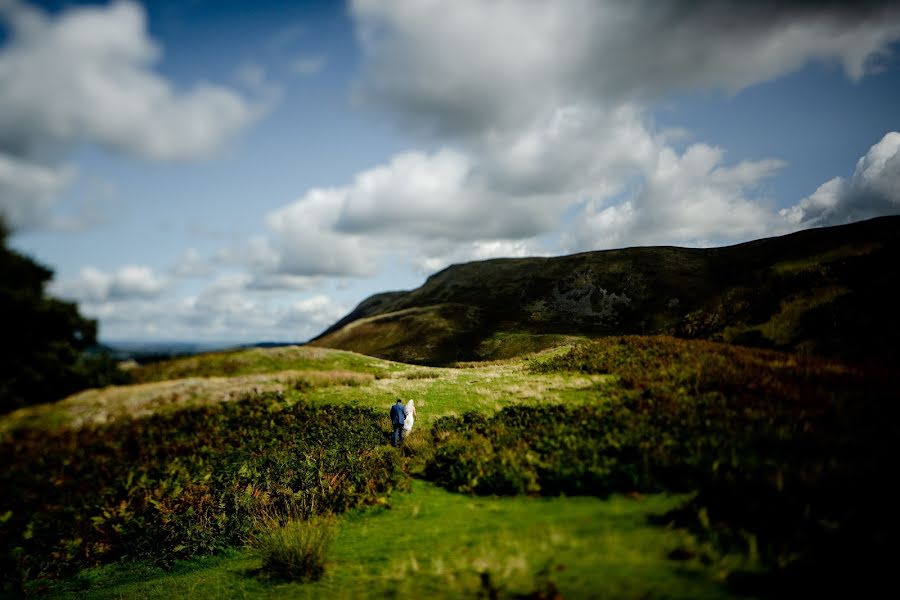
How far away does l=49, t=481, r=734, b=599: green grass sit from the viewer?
19.3 ft

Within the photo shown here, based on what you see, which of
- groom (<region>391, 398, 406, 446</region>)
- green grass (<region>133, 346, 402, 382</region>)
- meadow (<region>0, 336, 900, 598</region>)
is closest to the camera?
meadow (<region>0, 336, 900, 598</region>)

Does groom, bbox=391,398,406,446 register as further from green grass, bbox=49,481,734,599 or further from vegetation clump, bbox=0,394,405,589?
green grass, bbox=49,481,734,599

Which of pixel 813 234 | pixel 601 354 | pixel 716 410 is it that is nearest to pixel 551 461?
pixel 716 410

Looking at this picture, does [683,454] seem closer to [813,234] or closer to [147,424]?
[147,424]

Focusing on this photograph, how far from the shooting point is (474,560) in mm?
7145

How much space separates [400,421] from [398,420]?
0.11 m

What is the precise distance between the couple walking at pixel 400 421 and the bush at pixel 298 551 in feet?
22.7

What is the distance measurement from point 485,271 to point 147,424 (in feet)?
444

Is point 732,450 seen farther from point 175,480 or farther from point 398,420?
point 175,480

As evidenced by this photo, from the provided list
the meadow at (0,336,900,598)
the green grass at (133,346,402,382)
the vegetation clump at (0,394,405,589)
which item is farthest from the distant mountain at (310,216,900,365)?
the green grass at (133,346,402,382)

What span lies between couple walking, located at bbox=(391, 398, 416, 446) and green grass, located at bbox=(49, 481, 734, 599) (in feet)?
17.4

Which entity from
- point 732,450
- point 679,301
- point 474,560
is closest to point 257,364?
point 474,560

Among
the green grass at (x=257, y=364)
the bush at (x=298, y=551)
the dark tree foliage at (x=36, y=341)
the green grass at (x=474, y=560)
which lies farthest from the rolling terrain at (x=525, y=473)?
the green grass at (x=257, y=364)

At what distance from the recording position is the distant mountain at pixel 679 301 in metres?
19.4
